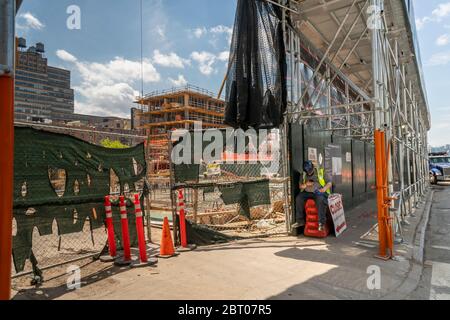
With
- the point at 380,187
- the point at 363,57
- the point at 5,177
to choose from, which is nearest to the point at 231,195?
the point at 380,187

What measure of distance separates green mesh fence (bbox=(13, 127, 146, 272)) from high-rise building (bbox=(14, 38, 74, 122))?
59.8 meters

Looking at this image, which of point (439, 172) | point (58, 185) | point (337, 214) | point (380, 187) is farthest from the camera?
point (439, 172)

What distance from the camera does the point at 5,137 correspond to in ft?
→ 7.25

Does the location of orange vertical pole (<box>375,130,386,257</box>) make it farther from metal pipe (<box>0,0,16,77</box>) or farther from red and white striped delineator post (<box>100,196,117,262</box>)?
metal pipe (<box>0,0,16,77</box>)

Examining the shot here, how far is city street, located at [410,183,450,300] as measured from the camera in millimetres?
4160

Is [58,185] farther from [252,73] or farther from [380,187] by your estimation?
[380,187]

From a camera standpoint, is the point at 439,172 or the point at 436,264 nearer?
the point at 436,264

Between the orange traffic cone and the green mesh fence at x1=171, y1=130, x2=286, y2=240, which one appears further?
the green mesh fence at x1=171, y1=130, x2=286, y2=240

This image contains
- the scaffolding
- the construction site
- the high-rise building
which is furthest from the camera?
the high-rise building

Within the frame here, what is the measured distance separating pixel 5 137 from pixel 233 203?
215 inches

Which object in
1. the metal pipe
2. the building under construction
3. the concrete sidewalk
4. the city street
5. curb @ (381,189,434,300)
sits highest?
the building under construction

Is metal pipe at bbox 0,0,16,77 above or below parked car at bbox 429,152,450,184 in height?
above

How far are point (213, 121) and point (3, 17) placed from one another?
7033 centimetres

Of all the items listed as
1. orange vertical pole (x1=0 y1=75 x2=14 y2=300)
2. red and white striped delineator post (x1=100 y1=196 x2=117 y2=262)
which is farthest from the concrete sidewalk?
orange vertical pole (x1=0 y1=75 x2=14 y2=300)
